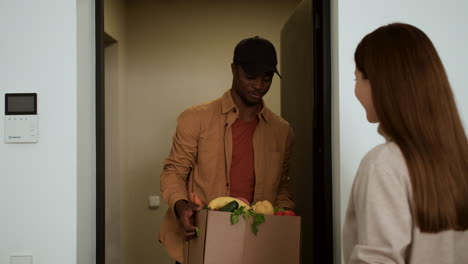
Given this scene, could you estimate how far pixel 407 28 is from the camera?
106cm

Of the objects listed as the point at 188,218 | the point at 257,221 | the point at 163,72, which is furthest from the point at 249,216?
the point at 163,72

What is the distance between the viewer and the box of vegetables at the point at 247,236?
158cm

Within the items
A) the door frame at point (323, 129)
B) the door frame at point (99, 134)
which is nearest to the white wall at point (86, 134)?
the door frame at point (99, 134)

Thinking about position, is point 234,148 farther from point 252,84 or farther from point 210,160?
point 252,84

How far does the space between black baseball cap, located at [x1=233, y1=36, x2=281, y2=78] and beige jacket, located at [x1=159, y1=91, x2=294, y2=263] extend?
0.77 feet

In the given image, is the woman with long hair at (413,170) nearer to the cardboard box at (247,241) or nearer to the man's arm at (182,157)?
the cardboard box at (247,241)

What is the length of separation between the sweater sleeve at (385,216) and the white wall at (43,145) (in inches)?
52.1

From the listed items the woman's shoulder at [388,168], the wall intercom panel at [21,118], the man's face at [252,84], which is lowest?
the woman's shoulder at [388,168]

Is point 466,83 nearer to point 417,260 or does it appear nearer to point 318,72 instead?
point 318,72

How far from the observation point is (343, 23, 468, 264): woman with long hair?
3.20 feet

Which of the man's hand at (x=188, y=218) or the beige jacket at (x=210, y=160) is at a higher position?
the beige jacket at (x=210, y=160)

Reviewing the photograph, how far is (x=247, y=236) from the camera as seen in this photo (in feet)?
5.24

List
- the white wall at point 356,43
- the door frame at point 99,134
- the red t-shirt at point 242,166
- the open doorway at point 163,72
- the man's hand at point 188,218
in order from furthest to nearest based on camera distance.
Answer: the open doorway at point 163,72
the red t-shirt at point 242,166
the door frame at point 99,134
the white wall at point 356,43
the man's hand at point 188,218

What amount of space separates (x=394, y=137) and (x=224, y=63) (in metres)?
3.13
